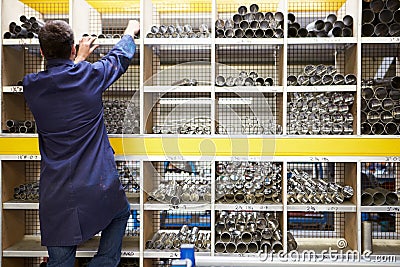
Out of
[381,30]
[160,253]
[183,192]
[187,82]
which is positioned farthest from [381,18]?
[160,253]

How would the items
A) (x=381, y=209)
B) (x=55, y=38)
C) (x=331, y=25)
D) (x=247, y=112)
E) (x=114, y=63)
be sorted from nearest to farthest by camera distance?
(x=55, y=38), (x=114, y=63), (x=381, y=209), (x=331, y=25), (x=247, y=112)

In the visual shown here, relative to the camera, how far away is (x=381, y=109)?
3.53 meters

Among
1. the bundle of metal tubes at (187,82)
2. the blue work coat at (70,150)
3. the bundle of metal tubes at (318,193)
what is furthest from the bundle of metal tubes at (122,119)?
the bundle of metal tubes at (318,193)

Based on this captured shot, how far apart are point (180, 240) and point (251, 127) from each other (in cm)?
102

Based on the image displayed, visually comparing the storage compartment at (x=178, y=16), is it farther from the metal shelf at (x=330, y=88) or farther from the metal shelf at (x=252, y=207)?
the metal shelf at (x=252, y=207)

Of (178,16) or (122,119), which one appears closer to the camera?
(122,119)

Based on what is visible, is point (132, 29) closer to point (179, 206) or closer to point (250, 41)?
point (250, 41)

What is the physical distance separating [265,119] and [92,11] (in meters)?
1.68

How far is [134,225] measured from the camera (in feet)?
13.4

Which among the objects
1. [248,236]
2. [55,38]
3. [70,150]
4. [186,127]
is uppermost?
[55,38]

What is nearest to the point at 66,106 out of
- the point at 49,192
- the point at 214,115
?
the point at 49,192

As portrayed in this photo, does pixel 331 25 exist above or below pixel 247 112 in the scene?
above

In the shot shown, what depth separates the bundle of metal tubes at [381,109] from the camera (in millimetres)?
3514

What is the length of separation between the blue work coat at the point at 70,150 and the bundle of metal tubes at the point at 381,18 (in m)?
1.92
